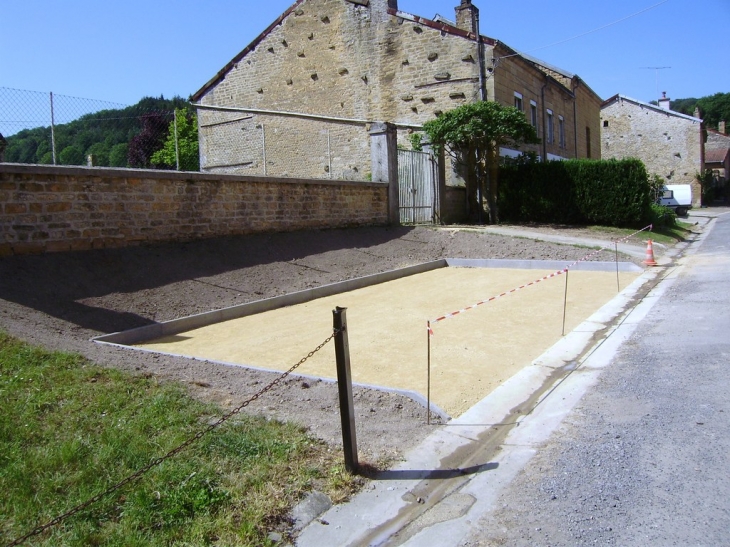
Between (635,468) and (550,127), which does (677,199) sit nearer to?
(550,127)

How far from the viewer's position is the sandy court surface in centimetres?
647

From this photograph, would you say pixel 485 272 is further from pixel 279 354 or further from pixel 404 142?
pixel 404 142

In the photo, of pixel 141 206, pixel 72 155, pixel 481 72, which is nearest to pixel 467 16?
pixel 481 72

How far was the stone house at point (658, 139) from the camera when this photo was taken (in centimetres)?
4866

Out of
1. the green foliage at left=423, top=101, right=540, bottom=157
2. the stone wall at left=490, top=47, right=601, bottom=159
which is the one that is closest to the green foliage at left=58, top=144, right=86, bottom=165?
the green foliage at left=423, top=101, right=540, bottom=157

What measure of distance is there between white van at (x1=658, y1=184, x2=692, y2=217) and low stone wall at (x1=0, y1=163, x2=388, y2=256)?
94.4 feet

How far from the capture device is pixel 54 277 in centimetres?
888

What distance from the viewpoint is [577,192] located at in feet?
67.9

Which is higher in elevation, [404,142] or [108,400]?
[404,142]

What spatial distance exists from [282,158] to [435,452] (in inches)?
877

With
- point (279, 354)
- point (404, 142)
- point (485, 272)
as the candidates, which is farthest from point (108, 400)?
point (404, 142)

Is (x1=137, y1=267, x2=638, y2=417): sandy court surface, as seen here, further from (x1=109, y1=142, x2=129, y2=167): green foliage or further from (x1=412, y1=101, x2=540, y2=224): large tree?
(x1=412, y1=101, x2=540, y2=224): large tree

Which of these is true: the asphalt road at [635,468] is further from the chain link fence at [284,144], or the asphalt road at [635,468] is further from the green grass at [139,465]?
the chain link fence at [284,144]

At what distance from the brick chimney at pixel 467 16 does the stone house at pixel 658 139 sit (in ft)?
102
